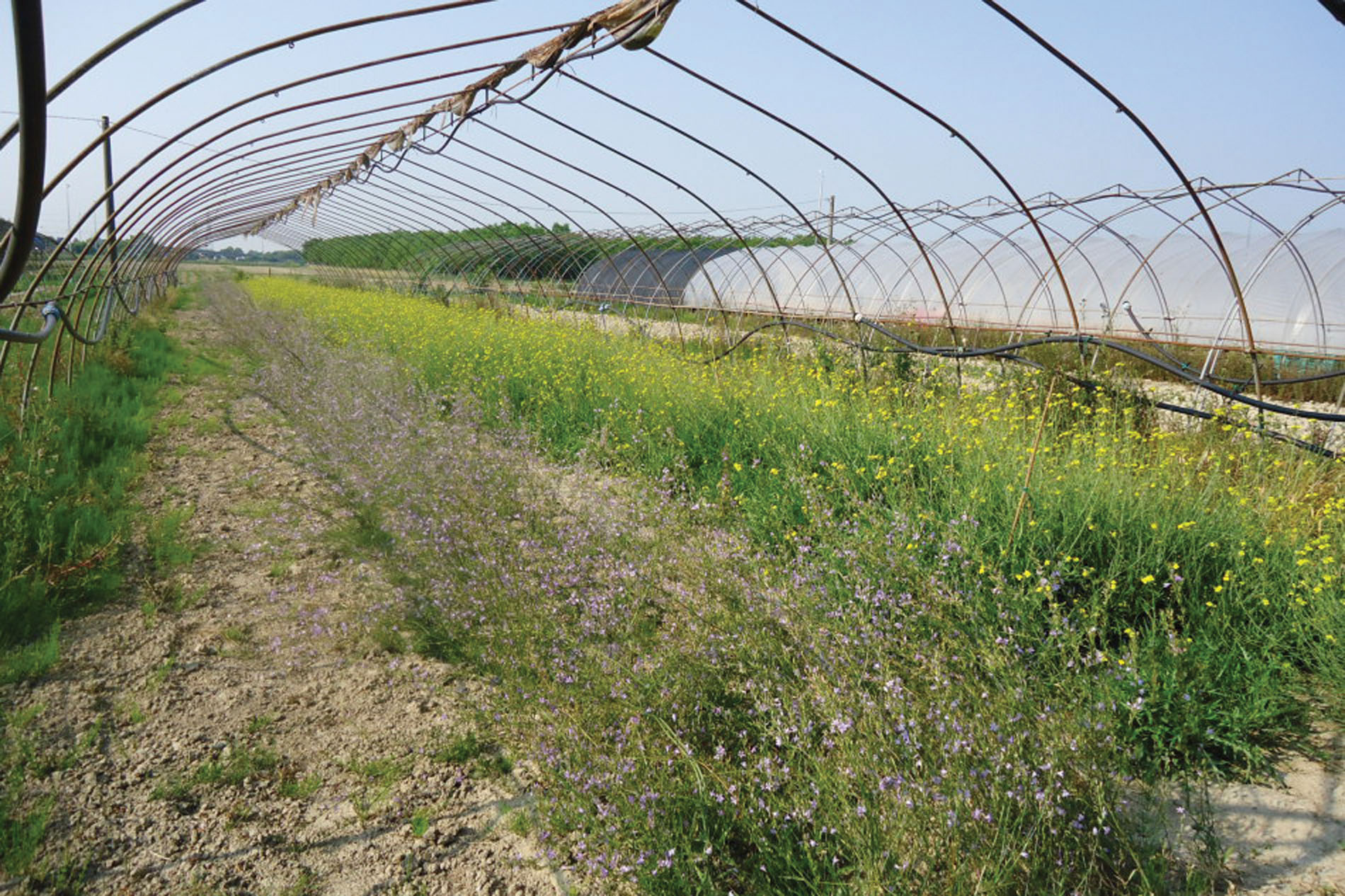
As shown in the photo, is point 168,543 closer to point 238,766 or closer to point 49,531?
point 49,531

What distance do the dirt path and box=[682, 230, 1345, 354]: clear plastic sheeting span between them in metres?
4.72

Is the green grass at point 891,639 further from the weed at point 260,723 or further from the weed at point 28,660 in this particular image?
the weed at point 28,660

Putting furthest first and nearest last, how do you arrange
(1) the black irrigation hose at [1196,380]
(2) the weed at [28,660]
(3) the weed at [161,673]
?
(1) the black irrigation hose at [1196,380] → (3) the weed at [161,673] → (2) the weed at [28,660]

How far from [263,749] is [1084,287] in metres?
13.1

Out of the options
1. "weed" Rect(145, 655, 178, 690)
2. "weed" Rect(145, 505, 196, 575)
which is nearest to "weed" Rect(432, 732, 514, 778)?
"weed" Rect(145, 655, 178, 690)

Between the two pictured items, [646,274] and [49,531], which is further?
[646,274]

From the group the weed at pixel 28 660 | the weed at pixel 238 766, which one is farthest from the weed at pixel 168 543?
the weed at pixel 238 766

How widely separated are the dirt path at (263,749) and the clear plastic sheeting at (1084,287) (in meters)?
4.72

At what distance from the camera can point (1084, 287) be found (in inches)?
487

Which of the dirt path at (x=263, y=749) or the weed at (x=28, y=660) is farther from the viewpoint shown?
the weed at (x=28, y=660)

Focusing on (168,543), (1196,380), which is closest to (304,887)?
(168,543)

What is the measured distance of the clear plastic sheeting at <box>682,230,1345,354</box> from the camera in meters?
9.56

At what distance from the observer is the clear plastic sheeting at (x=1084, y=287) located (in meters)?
9.56

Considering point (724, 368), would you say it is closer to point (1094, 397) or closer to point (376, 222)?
point (1094, 397)
